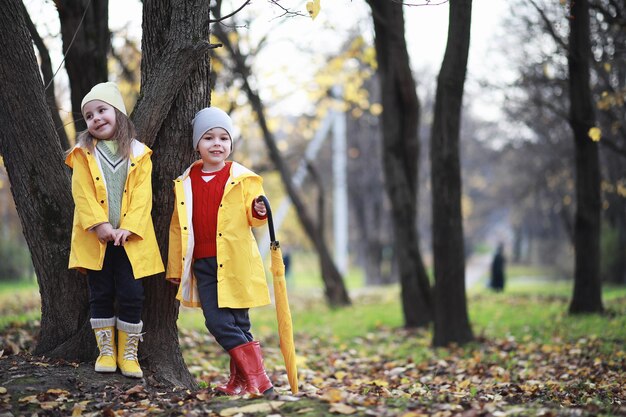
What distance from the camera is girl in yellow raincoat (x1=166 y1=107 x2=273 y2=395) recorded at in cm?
453

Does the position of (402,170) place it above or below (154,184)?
above

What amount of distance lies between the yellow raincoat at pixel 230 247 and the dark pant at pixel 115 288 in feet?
0.94

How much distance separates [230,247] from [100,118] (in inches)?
48.1

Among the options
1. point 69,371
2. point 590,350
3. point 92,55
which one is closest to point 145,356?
point 69,371

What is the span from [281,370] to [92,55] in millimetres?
4042

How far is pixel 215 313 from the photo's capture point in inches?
179

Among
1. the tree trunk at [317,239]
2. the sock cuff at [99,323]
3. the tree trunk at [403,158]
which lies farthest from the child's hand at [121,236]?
the tree trunk at [317,239]

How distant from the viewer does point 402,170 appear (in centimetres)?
1049

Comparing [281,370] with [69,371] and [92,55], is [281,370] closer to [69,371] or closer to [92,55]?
[69,371]

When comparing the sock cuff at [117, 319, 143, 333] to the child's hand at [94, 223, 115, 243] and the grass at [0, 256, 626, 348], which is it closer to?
the child's hand at [94, 223, 115, 243]

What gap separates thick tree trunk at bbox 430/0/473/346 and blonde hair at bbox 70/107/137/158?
4.48m

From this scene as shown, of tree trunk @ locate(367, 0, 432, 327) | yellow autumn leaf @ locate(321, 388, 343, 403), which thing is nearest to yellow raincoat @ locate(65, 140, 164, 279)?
yellow autumn leaf @ locate(321, 388, 343, 403)

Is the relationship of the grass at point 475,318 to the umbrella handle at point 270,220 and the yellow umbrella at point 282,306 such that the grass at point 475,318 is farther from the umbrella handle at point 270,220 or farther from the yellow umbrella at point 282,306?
the umbrella handle at point 270,220

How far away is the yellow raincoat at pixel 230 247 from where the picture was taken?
14.8 feet
